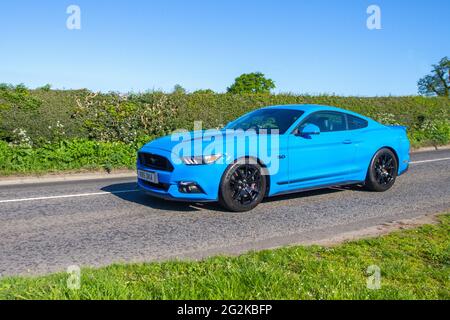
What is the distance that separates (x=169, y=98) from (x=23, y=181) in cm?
Result: 602

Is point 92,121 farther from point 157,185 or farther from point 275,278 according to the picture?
point 275,278

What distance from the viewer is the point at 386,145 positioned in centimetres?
854

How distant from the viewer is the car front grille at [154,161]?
6.68m

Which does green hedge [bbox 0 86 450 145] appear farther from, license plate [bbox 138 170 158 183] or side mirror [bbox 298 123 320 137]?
side mirror [bbox 298 123 320 137]

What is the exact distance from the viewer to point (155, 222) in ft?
20.9

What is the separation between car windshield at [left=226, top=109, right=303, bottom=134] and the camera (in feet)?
24.5

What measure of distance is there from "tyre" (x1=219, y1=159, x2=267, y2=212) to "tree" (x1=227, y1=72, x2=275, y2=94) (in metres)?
69.0

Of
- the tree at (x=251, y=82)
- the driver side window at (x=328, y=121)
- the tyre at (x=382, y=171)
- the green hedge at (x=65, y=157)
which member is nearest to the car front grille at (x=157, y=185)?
the driver side window at (x=328, y=121)

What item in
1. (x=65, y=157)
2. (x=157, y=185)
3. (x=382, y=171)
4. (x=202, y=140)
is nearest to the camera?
(x=202, y=140)

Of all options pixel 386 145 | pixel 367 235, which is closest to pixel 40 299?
pixel 367 235

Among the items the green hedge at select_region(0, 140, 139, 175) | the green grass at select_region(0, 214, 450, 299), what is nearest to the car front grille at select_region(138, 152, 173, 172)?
the green grass at select_region(0, 214, 450, 299)

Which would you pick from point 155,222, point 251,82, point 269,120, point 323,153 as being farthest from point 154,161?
point 251,82

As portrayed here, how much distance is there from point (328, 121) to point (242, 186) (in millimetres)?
2110

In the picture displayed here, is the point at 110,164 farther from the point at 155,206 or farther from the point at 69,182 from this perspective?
the point at 155,206
